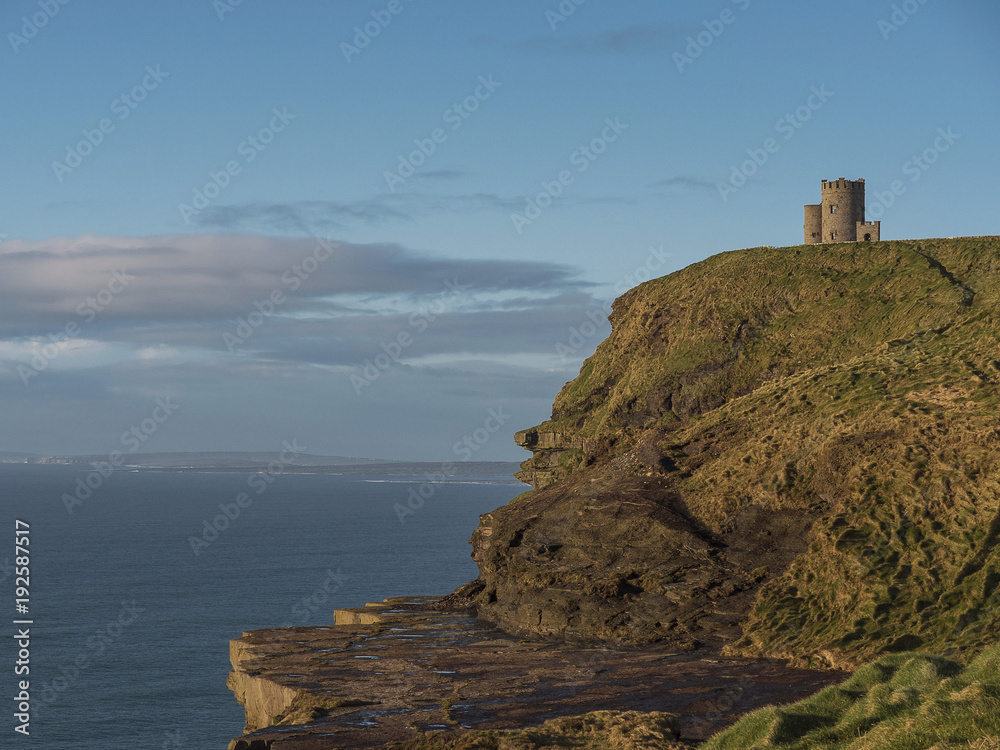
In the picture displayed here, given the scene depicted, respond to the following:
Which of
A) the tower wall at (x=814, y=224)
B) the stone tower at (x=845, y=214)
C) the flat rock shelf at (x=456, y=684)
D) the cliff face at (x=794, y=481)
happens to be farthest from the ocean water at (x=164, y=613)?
the stone tower at (x=845, y=214)

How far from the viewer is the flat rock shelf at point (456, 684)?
116 feet

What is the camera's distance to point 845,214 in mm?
92938

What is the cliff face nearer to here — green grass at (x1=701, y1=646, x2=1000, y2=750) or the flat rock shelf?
the flat rock shelf

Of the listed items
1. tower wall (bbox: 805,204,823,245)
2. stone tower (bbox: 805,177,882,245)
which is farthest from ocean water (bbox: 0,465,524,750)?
stone tower (bbox: 805,177,882,245)

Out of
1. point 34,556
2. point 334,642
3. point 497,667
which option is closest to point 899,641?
point 497,667

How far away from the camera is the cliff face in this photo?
45656mm

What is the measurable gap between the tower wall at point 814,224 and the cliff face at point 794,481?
632 inches

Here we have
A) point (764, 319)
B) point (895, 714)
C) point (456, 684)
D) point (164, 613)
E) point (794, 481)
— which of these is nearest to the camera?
point (895, 714)

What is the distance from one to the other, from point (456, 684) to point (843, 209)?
220 ft

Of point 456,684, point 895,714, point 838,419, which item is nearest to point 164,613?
point 456,684

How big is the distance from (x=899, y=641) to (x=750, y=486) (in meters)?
14.0

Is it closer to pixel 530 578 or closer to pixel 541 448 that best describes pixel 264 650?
pixel 530 578

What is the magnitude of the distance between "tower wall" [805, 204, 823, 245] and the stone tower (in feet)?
1.78

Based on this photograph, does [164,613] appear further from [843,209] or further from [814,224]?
[843,209]
